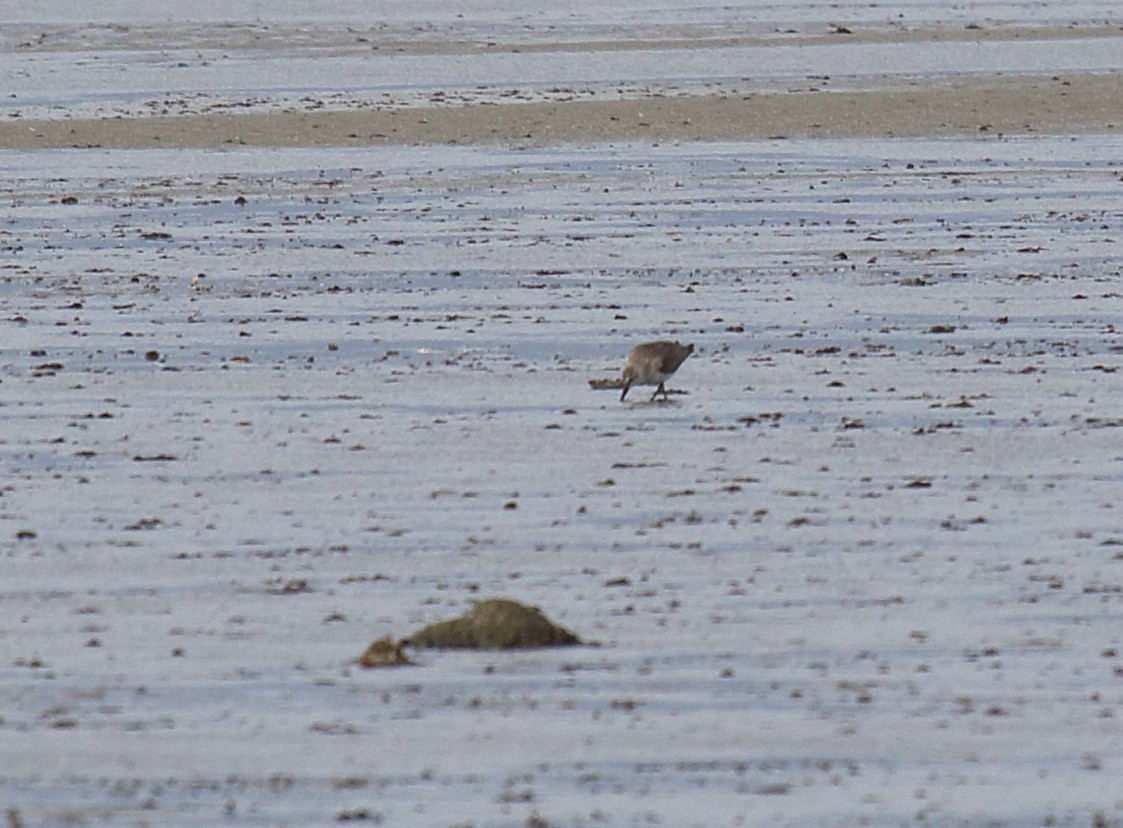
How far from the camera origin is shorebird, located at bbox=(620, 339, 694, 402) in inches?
439

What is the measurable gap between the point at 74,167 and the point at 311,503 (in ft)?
49.5

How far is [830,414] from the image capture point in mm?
10852

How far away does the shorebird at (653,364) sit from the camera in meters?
11.2

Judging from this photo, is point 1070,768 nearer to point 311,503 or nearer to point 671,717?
point 671,717

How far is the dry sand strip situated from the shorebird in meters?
14.1

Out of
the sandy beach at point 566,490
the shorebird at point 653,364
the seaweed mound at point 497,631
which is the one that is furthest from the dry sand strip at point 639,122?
the seaweed mound at point 497,631

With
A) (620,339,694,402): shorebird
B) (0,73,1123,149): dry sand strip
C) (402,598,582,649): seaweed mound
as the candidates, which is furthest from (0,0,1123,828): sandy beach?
(0,73,1123,149): dry sand strip

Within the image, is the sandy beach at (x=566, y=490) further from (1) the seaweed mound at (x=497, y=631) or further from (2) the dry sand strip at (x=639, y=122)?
(2) the dry sand strip at (x=639, y=122)

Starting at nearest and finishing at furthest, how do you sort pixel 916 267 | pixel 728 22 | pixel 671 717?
pixel 671 717 < pixel 916 267 < pixel 728 22

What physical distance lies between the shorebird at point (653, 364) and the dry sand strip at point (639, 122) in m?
14.1

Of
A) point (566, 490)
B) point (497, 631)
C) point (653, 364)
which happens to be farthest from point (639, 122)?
point (497, 631)

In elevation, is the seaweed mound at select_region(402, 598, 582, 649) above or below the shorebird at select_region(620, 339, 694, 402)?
above

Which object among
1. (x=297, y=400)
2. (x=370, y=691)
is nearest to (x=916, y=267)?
(x=297, y=400)

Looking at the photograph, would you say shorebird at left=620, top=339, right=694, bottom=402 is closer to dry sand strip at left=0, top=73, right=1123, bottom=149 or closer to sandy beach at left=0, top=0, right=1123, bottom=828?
sandy beach at left=0, top=0, right=1123, bottom=828
